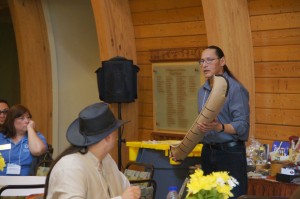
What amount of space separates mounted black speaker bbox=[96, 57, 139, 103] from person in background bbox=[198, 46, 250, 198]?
2.19 metres

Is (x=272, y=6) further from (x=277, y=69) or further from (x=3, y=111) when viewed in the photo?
(x=3, y=111)

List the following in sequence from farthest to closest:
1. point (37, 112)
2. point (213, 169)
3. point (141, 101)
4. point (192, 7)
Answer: point (37, 112) < point (141, 101) < point (192, 7) < point (213, 169)

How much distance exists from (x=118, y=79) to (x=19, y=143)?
1.52m

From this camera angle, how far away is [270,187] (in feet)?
14.0

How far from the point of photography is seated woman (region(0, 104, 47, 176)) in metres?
4.89

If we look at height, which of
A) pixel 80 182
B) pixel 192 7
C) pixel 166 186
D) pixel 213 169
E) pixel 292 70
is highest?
pixel 192 7

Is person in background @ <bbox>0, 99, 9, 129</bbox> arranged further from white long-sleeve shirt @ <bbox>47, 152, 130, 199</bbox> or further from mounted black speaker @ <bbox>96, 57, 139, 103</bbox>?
white long-sleeve shirt @ <bbox>47, 152, 130, 199</bbox>

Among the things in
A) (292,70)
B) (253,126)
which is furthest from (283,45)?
(253,126)

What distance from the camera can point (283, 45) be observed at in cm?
506

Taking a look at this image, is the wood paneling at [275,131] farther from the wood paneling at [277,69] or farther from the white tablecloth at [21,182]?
the white tablecloth at [21,182]

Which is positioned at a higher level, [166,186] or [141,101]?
[141,101]

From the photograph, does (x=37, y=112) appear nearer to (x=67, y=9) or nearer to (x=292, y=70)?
(x=67, y=9)

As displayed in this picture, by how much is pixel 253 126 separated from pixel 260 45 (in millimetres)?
746

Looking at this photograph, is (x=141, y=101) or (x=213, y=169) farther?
(x=141, y=101)
